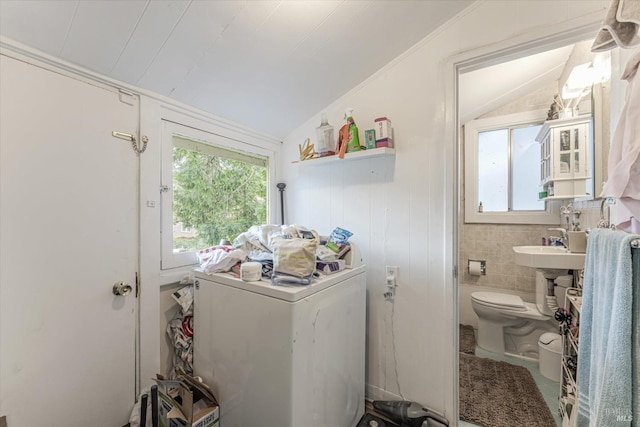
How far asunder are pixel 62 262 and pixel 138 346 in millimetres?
581

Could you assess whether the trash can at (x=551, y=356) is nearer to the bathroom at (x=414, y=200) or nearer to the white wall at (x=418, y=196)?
the bathroom at (x=414, y=200)

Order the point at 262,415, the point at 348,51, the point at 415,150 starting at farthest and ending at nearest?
the point at 415,150 → the point at 348,51 → the point at 262,415

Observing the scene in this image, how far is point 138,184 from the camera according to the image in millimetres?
1378

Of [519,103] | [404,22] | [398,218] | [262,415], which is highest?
[519,103]

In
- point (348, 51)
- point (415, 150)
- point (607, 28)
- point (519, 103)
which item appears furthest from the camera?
point (519, 103)

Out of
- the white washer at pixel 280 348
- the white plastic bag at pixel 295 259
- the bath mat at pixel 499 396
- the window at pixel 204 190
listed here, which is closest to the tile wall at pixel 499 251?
the bath mat at pixel 499 396

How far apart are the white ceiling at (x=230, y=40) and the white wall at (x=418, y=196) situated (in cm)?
14

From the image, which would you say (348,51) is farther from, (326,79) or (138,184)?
(138,184)

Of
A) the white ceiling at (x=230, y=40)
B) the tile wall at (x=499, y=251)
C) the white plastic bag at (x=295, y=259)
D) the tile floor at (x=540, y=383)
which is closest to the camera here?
the white ceiling at (x=230, y=40)

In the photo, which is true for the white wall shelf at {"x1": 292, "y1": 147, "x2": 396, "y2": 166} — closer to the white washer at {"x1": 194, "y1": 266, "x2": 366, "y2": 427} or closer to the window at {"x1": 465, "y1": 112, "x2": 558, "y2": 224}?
the white washer at {"x1": 194, "y1": 266, "x2": 366, "y2": 427}

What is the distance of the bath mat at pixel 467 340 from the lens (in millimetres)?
2410

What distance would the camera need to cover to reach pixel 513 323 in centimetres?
231

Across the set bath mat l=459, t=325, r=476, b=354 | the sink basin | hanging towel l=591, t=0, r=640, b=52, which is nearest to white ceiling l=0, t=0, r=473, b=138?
hanging towel l=591, t=0, r=640, b=52

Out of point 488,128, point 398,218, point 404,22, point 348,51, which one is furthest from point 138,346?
point 488,128
